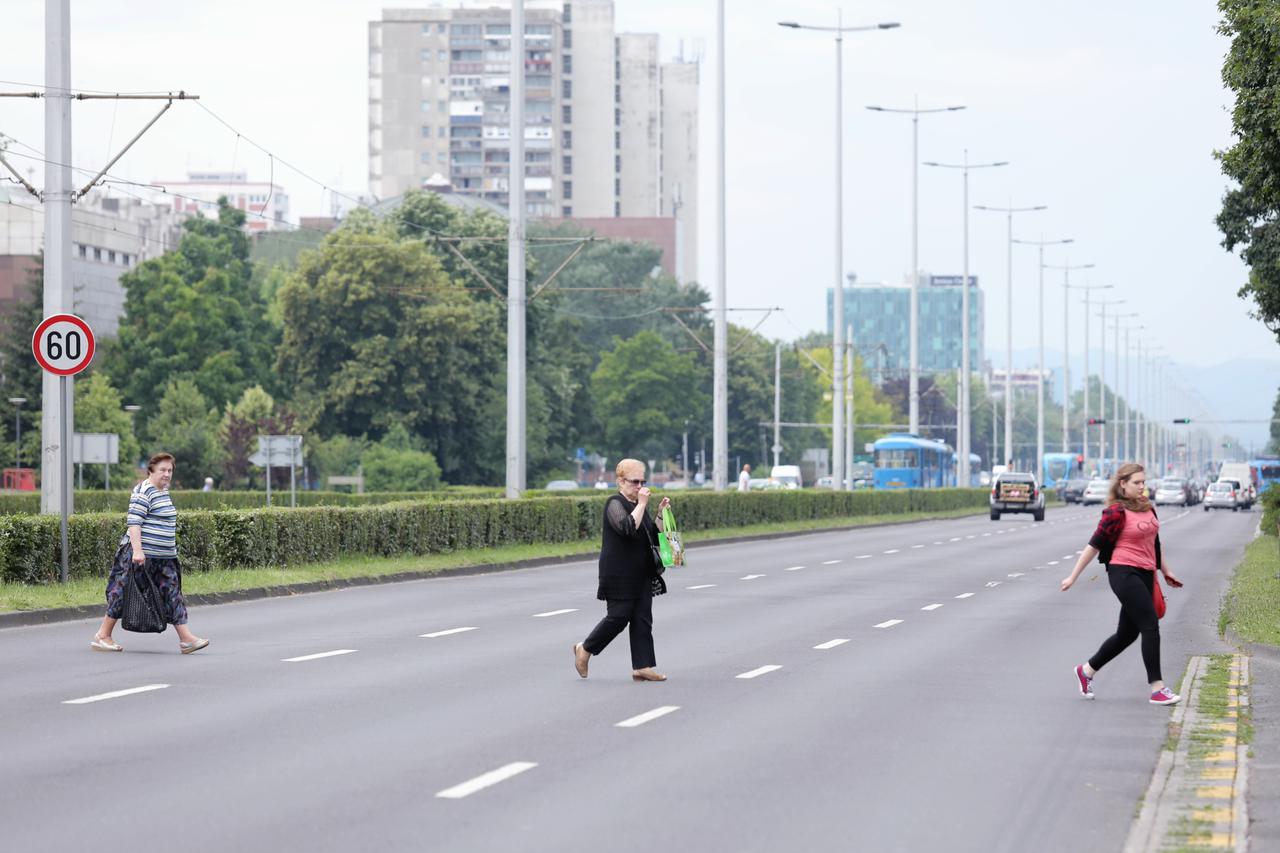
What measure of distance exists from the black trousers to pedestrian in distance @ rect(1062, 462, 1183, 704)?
3011 millimetres

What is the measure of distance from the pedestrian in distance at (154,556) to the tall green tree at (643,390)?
9512 cm

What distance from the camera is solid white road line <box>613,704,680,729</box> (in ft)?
40.1

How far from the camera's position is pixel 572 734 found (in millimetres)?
11719

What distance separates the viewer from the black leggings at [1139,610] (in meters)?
13.7

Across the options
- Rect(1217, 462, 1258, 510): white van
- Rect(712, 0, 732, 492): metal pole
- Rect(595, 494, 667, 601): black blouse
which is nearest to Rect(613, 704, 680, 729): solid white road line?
Rect(595, 494, 667, 601): black blouse

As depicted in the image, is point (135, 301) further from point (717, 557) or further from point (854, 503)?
point (717, 557)

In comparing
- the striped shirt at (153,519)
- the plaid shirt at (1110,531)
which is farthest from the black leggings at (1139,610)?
the striped shirt at (153,519)

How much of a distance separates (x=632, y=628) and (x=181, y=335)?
81.5m

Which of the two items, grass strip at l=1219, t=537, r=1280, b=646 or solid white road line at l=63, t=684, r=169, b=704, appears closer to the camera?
solid white road line at l=63, t=684, r=169, b=704

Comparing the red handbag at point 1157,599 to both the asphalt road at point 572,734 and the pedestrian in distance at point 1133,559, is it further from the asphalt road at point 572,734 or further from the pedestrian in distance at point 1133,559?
the asphalt road at point 572,734

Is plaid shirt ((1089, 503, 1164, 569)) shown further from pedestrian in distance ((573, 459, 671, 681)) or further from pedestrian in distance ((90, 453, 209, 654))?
pedestrian in distance ((90, 453, 209, 654))

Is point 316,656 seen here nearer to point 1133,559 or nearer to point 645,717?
point 645,717

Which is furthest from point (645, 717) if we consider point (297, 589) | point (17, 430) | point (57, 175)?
point (17, 430)

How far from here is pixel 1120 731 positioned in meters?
12.4
